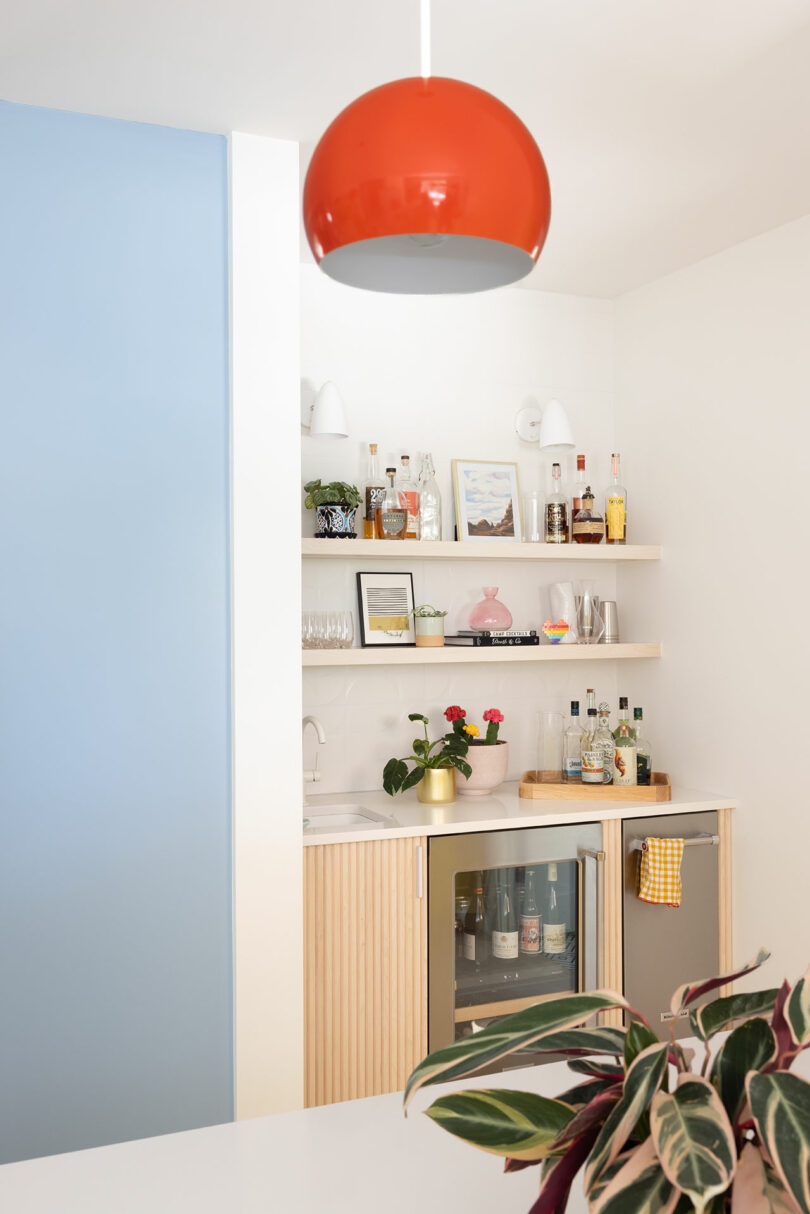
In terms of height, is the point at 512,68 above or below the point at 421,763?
above

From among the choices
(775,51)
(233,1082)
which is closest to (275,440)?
(775,51)

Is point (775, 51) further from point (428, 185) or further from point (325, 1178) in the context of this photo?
point (325, 1178)

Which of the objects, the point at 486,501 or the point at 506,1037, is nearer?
the point at 506,1037

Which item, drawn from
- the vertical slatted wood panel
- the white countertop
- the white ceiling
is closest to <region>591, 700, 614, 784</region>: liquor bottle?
the white countertop

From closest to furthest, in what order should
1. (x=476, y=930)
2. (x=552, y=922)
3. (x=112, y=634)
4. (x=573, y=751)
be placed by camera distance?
(x=112, y=634) → (x=476, y=930) → (x=552, y=922) → (x=573, y=751)

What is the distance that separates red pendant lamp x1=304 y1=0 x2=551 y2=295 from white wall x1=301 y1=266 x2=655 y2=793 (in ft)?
7.33

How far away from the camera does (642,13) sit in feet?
6.16

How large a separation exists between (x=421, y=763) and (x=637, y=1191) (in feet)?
7.93

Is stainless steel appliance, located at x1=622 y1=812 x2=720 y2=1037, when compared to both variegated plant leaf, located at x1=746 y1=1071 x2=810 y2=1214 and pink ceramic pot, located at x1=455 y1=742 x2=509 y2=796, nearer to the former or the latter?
pink ceramic pot, located at x1=455 y1=742 x2=509 y2=796

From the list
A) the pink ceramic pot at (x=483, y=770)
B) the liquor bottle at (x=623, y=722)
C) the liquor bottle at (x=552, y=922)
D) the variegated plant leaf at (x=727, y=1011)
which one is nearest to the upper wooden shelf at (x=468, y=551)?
the liquor bottle at (x=623, y=722)

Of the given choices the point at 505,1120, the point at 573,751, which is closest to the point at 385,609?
the point at 573,751

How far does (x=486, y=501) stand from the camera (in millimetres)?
3373

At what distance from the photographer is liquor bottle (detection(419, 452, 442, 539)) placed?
10.5 feet

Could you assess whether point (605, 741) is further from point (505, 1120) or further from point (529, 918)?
point (505, 1120)
